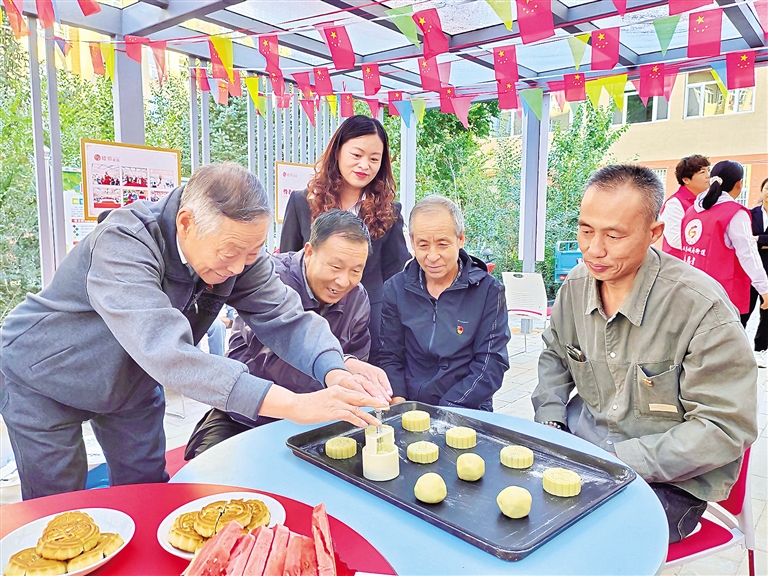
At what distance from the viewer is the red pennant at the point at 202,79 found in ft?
14.7

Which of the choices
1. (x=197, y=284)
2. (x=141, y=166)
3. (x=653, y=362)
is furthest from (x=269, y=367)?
(x=141, y=166)

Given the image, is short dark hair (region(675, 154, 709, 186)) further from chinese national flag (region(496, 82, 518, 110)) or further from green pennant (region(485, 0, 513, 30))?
green pennant (region(485, 0, 513, 30))

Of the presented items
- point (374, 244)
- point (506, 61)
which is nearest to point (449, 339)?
point (374, 244)

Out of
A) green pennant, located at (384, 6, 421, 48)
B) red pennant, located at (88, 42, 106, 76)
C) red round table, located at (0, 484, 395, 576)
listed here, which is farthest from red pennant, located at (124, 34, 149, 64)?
Answer: red round table, located at (0, 484, 395, 576)

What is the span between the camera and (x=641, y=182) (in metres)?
1.63

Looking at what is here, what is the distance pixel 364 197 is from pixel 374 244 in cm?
25

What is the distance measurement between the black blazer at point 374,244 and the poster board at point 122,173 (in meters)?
1.71

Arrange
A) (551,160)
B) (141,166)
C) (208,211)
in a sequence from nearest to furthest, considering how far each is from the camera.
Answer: (208,211), (141,166), (551,160)

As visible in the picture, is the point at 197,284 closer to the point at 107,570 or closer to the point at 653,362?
the point at 107,570

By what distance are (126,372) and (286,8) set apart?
3087 millimetres

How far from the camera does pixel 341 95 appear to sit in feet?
18.1

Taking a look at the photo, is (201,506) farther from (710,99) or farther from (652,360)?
(710,99)

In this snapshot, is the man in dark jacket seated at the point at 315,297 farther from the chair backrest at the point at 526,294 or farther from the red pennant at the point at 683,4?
the chair backrest at the point at 526,294

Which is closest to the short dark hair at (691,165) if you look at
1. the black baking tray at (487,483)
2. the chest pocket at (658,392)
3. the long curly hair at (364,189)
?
the long curly hair at (364,189)
